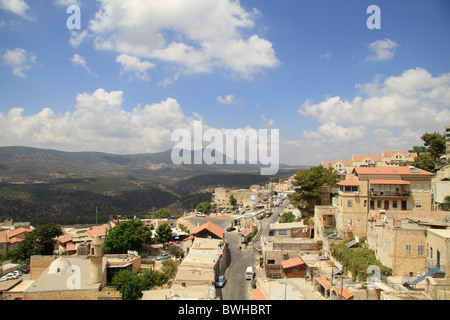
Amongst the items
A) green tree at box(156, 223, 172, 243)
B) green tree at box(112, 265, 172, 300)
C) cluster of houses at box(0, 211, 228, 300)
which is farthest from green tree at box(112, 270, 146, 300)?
green tree at box(156, 223, 172, 243)

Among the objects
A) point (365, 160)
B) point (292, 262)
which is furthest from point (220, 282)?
point (365, 160)

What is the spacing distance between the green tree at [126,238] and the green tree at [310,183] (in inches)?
659

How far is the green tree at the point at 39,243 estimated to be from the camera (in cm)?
3166

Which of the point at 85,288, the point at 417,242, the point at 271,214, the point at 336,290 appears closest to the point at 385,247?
the point at 417,242

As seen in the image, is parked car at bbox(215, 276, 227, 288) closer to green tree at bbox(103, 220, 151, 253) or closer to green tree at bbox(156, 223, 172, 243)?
green tree at bbox(103, 220, 151, 253)

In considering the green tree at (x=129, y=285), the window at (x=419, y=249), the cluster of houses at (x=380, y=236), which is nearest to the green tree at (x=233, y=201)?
the cluster of houses at (x=380, y=236)

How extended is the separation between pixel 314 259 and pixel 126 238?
731 inches

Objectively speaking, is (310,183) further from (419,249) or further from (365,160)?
(365,160)

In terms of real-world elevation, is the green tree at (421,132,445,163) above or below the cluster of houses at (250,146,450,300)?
above

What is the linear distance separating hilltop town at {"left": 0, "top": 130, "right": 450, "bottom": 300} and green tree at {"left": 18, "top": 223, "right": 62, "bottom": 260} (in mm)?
1561

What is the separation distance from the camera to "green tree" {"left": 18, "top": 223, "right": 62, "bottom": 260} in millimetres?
31656

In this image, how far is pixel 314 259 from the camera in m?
21.3

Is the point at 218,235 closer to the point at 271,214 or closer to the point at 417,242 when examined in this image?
the point at 271,214

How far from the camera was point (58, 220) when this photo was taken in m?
74.8
